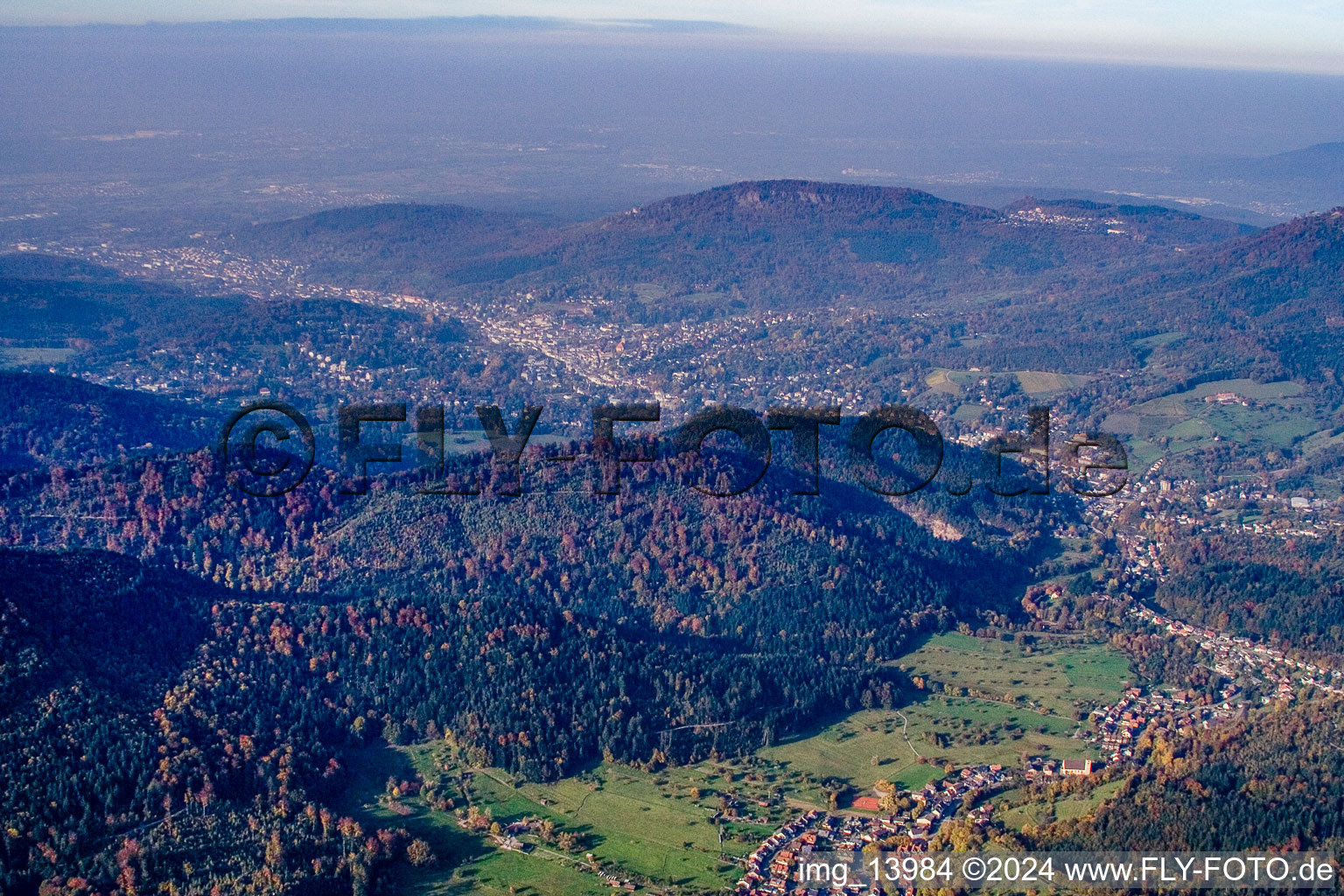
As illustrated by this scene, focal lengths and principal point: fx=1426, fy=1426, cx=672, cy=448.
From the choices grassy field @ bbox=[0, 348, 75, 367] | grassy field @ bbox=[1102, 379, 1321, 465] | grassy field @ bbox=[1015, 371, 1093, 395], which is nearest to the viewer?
grassy field @ bbox=[1102, 379, 1321, 465]

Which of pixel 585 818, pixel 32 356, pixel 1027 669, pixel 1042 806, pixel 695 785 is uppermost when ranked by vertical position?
pixel 32 356

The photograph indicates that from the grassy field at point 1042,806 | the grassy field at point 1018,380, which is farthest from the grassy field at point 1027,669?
the grassy field at point 1018,380

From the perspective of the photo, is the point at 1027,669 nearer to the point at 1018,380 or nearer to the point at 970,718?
the point at 970,718

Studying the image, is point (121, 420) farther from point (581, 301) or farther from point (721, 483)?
point (581, 301)

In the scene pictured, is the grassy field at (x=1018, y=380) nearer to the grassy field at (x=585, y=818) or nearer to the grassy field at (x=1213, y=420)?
the grassy field at (x=1213, y=420)

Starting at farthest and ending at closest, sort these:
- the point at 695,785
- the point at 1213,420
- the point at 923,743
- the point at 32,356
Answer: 1. the point at 32,356
2. the point at 1213,420
3. the point at 923,743
4. the point at 695,785

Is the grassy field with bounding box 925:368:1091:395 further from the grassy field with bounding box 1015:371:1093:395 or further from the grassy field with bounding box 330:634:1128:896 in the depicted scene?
the grassy field with bounding box 330:634:1128:896

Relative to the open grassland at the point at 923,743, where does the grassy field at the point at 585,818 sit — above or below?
below

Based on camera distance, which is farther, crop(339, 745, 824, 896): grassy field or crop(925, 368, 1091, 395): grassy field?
crop(925, 368, 1091, 395): grassy field

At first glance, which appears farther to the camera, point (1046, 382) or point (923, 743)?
point (1046, 382)

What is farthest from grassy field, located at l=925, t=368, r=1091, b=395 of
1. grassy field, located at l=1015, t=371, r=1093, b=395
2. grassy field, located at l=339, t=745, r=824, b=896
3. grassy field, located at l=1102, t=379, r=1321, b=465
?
grassy field, located at l=339, t=745, r=824, b=896

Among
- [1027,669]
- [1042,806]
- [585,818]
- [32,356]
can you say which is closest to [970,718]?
[1027,669]
